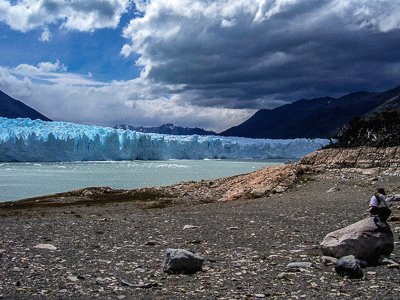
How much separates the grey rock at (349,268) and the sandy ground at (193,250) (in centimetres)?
10

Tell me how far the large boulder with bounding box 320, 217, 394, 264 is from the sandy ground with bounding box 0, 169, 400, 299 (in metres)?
0.28

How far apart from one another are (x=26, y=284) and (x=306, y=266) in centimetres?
387

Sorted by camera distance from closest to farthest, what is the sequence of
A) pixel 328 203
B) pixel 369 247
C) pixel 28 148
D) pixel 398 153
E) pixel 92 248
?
pixel 369 247
pixel 92 248
pixel 328 203
pixel 398 153
pixel 28 148

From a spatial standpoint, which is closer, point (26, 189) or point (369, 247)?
point (369, 247)

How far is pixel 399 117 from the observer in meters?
32.6

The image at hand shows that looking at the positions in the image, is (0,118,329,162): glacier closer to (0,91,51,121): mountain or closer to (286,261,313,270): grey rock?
(286,261,313,270): grey rock

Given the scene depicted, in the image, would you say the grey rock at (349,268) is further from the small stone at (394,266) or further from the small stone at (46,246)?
A: the small stone at (46,246)

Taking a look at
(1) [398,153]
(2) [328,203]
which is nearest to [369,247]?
(2) [328,203]

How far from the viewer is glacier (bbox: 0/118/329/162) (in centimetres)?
6519

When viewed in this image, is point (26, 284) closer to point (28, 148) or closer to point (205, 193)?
point (205, 193)

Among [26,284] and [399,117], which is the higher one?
[399,117]

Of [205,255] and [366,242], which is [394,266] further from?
[205,255]

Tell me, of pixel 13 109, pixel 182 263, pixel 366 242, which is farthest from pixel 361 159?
pixel 13 109

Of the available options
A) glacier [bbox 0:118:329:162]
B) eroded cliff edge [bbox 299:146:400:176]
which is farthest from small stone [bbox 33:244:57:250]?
glacier [bbox 0:118:329:162]
